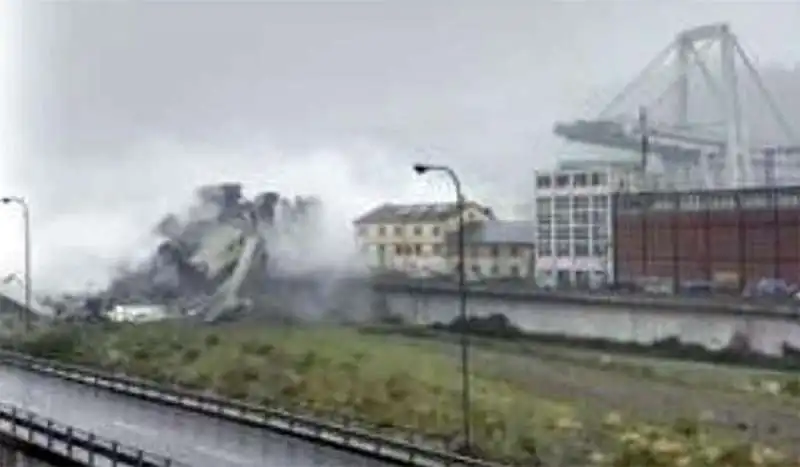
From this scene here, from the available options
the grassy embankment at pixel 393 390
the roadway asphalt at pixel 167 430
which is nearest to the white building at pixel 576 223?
the grassy embankment at pixel 393 390

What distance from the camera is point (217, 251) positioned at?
12.0 metres

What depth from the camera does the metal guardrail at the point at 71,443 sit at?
8.47 m

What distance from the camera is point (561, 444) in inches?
314

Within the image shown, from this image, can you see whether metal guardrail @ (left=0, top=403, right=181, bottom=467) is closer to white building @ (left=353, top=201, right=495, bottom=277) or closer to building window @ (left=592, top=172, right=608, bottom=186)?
white building @ (left=353, top=201, right=495, bottom=277)

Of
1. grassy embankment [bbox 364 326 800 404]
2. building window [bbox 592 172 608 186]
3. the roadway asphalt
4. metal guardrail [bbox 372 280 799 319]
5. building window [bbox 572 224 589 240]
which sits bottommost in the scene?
the roadway asphalt

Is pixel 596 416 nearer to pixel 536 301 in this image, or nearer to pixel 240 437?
pixel 536 301

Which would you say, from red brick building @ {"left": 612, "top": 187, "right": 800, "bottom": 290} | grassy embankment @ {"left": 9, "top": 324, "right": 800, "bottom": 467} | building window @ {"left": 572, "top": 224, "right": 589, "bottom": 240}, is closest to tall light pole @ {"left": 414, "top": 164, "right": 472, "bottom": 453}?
grassy embankment @ {"left": 9, "top": 324, "right": 800, "bottom": 467}

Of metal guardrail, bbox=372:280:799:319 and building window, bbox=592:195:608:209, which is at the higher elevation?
building window, bbox=592:195:608:209

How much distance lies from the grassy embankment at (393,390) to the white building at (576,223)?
926 mm

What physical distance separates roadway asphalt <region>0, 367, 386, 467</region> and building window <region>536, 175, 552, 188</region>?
2.50 metres

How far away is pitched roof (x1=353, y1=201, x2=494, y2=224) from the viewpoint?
9617 mm

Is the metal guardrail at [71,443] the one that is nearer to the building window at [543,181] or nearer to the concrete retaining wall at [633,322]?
the concrete retaining wall at [633,322]

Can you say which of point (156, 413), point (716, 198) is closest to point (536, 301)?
point (716, 198)

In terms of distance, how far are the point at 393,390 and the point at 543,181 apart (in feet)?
6.94
